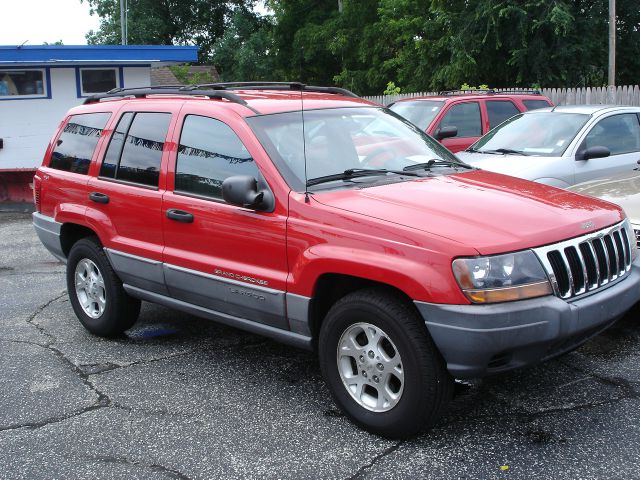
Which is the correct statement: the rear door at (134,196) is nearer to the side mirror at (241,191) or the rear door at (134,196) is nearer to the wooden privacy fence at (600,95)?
the side mirror at (241,191)

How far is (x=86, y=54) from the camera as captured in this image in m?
16.3

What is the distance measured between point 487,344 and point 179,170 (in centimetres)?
246

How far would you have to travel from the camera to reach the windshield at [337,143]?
4.52 meters

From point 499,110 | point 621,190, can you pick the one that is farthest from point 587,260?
point 499,110

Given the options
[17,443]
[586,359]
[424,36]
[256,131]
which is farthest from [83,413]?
[424,36]

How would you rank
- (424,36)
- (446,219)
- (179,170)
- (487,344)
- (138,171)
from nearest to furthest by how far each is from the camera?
(487,344) < (446,219) < (179,170) < (138,171) < (424,36)

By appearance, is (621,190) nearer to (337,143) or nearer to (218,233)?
(337,143)

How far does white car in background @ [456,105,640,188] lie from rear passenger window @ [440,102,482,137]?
2178 mm

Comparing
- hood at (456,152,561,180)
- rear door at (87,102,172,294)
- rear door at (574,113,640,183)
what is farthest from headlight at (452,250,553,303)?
rear door at (574,113,640,183)

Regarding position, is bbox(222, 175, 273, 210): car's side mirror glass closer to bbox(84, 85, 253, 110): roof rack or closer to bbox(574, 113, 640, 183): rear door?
bbox(84, 85, 253, 110): roof rack

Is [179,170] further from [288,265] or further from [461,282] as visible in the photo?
[461,282]

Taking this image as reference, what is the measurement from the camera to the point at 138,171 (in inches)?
211

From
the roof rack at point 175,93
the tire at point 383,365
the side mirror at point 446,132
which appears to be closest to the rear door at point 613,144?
the side mirror at point 446,132

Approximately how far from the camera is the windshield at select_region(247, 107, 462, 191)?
4.52m
